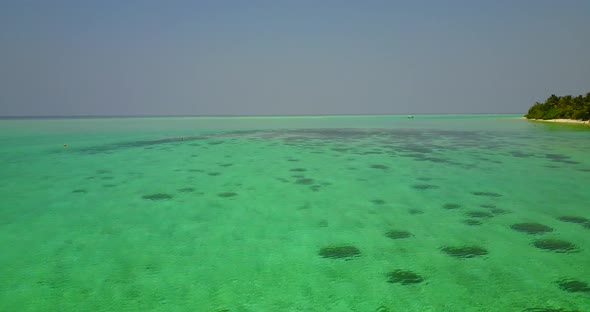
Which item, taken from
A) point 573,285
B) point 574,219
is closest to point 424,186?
point 574,219

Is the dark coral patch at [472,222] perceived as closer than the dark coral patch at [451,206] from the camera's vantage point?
Yes

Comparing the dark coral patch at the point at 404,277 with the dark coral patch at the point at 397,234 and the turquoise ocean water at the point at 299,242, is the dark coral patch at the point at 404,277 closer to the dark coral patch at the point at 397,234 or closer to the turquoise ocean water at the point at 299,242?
the turquoise ocean water at the point at 299,242

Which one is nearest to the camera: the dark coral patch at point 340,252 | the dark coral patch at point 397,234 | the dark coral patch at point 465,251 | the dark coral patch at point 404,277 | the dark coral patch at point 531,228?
the dark coral patch at point 404,277

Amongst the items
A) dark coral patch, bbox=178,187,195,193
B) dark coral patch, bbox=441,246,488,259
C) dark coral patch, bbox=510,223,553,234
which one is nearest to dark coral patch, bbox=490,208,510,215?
dark coral patch, bbox=510,223,553,234

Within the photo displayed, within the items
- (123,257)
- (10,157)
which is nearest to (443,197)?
(123,257)

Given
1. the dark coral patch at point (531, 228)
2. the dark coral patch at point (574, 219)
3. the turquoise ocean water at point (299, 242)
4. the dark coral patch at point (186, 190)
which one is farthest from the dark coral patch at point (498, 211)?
the dark coral patch at point (186, 190)

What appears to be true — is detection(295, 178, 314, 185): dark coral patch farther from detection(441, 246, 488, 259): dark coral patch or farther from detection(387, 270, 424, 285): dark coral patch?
detection(387, 270, 424, 285): dark coral patch
